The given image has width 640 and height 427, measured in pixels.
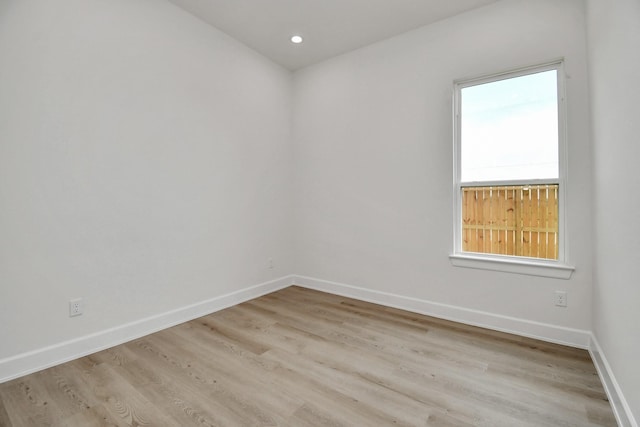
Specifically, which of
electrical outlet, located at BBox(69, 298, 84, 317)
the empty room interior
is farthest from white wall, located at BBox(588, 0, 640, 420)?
electrical outlet, located at BBox(69, 298, 84, 317)

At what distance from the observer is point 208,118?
10.1 ft

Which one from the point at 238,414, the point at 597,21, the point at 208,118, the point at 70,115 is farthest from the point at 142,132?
the point at 597,21

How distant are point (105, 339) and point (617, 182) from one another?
358cm

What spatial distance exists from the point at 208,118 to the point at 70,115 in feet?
3.84

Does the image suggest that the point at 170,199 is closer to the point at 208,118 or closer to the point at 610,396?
the point at 208,118

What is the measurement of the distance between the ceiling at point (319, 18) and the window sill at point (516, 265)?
7.60 feet

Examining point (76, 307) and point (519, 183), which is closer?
point (76, 307)

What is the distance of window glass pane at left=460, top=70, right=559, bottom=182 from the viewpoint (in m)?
2.47

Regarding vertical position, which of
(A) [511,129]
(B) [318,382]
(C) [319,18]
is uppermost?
(C) [319,18]

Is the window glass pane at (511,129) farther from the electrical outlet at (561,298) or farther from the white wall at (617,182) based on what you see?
the electrical outlet at (561,298)

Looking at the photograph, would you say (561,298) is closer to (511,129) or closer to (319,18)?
(511,129)

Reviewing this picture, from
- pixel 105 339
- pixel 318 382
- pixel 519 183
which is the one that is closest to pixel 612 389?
pixel 519 183

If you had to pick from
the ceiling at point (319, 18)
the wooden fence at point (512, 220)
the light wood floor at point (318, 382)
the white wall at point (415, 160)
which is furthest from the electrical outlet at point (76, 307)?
the wooden fence at point (512, 220)

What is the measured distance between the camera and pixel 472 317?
2.75m
